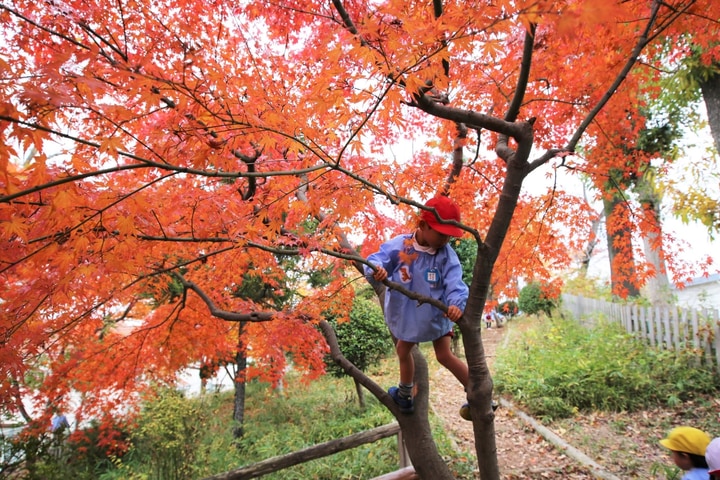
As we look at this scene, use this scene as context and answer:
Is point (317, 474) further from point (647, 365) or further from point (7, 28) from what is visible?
point (7, 28)

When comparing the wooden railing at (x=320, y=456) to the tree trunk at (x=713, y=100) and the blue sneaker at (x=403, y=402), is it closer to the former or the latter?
the blue sneaker at (x=403, y=402)

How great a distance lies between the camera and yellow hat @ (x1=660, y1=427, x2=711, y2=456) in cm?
234

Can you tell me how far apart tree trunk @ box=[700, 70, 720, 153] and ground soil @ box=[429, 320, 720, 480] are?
4071 millimetres

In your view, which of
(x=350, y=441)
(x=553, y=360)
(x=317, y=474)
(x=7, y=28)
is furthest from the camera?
(x=553, y=360)

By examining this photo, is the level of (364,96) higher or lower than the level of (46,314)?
higher

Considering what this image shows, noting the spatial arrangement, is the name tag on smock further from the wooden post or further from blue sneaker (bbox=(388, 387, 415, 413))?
the wooden post

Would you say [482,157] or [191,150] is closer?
[191,150]

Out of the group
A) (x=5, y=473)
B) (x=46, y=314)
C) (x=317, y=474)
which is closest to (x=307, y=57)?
(x=46, y=314)

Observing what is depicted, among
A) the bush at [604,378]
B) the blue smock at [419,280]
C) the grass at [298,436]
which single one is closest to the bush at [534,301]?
the bush at [604,378]

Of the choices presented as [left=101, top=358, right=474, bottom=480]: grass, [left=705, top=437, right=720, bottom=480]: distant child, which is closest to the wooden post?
[left=101, top=358, right=474, bottom=480]: grass

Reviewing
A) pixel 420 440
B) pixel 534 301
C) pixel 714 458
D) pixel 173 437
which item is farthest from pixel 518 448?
pixel 534 301

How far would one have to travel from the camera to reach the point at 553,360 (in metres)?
6.96

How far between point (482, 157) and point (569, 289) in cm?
1097

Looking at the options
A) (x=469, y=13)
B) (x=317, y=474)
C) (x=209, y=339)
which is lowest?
(x=317, y=474)
